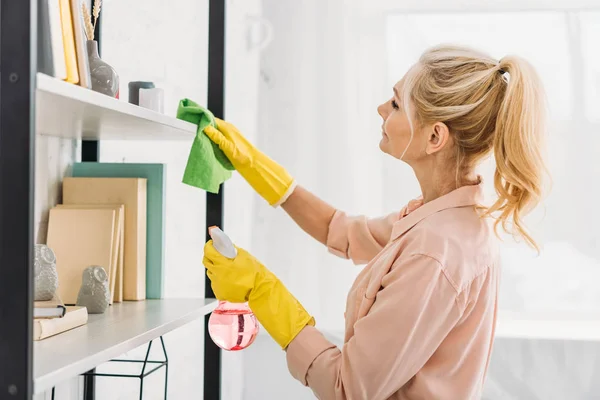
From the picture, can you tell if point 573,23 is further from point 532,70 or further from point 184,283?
point 184,283

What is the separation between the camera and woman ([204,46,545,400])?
1222 mm

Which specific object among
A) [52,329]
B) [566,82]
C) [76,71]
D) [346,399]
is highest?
[566,82]

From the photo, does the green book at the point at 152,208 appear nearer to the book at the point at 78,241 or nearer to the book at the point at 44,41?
the book at the point at 78,241

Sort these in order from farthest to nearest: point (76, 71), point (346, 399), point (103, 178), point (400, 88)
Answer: point (103, 178), point (400, 88), point (346, 399), point (76, 71)

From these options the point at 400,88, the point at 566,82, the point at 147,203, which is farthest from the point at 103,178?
the point at 566,82

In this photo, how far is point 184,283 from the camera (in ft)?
7.70

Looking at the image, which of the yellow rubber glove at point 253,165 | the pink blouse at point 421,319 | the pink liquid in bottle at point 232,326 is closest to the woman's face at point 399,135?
the pink blouse at point 421,319

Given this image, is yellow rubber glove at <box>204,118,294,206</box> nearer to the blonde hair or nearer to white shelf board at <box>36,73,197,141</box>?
white shelf board at <box>36,73,197,141</box>

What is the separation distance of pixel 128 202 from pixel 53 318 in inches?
17.5

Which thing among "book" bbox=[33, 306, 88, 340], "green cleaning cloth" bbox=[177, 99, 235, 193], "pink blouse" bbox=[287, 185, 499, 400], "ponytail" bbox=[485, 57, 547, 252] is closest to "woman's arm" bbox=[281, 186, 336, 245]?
"green cleaning cloth" bbox=[177, 99, 235, 193]

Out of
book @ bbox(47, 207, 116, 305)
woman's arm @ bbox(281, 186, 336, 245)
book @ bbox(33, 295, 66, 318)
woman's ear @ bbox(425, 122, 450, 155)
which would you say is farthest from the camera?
woman's arm @ bbox(281, 186, 336, 245)

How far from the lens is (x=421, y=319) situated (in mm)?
1208

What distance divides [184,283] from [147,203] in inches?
31.8

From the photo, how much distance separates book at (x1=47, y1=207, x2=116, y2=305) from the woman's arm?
1.51ft
